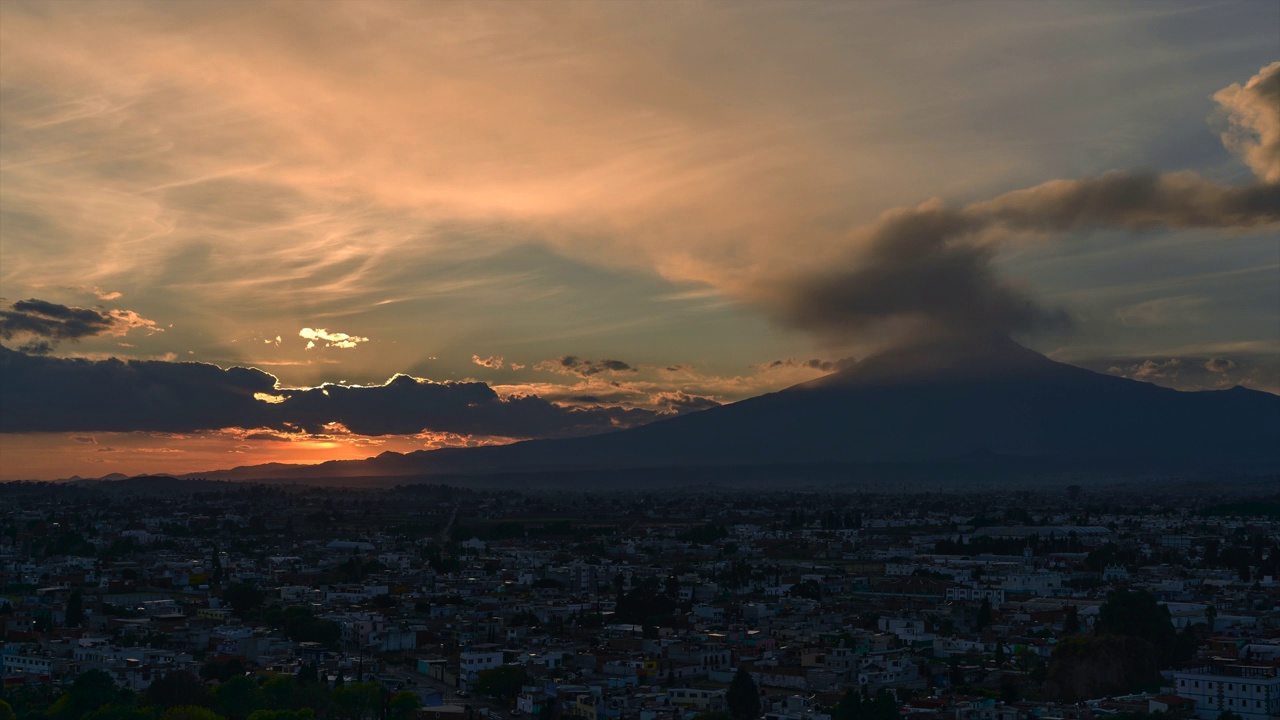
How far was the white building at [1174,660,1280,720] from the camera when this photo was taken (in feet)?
161

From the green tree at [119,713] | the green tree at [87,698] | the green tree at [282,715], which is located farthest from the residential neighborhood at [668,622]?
the green tree at [119,713]

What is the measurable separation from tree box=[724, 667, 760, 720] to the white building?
1457 centimetres

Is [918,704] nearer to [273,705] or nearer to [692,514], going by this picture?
[273,705]

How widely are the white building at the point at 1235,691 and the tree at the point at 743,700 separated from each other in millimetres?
14568

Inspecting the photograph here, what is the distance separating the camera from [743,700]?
4984 cm

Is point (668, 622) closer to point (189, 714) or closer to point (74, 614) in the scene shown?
point (74, 614)

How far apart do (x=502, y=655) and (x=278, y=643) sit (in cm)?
1211

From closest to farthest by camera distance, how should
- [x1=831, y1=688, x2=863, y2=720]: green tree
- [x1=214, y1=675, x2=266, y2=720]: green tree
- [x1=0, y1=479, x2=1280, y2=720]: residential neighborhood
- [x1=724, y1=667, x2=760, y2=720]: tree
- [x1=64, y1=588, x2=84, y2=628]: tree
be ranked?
[x1=831, y1=688, x2=863, y2=720]: green tree
[x1=214, y1=675, x2=266, y2=720]: green tree
[x1=724, y1=667, x2=760, y2=720]: tree
[x1=0, y1=479, x2=1280, y2=720]: residential neighborhood
[x1=64, y1=588, x2=84, y2=628]: tree

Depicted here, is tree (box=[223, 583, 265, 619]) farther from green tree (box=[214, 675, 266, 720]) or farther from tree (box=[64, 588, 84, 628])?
green tree (box=[214, 675, 266, 720])

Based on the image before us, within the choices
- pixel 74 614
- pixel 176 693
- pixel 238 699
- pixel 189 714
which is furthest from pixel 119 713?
pixel 74 614

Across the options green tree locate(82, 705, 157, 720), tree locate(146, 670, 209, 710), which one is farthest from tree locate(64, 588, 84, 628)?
green tree locate(82, 705, 157, 720)

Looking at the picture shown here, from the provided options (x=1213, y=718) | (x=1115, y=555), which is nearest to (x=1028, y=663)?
(x=1213, y=718)

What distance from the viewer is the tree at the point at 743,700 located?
49.7 meters

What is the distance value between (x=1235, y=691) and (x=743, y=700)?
645 inches
